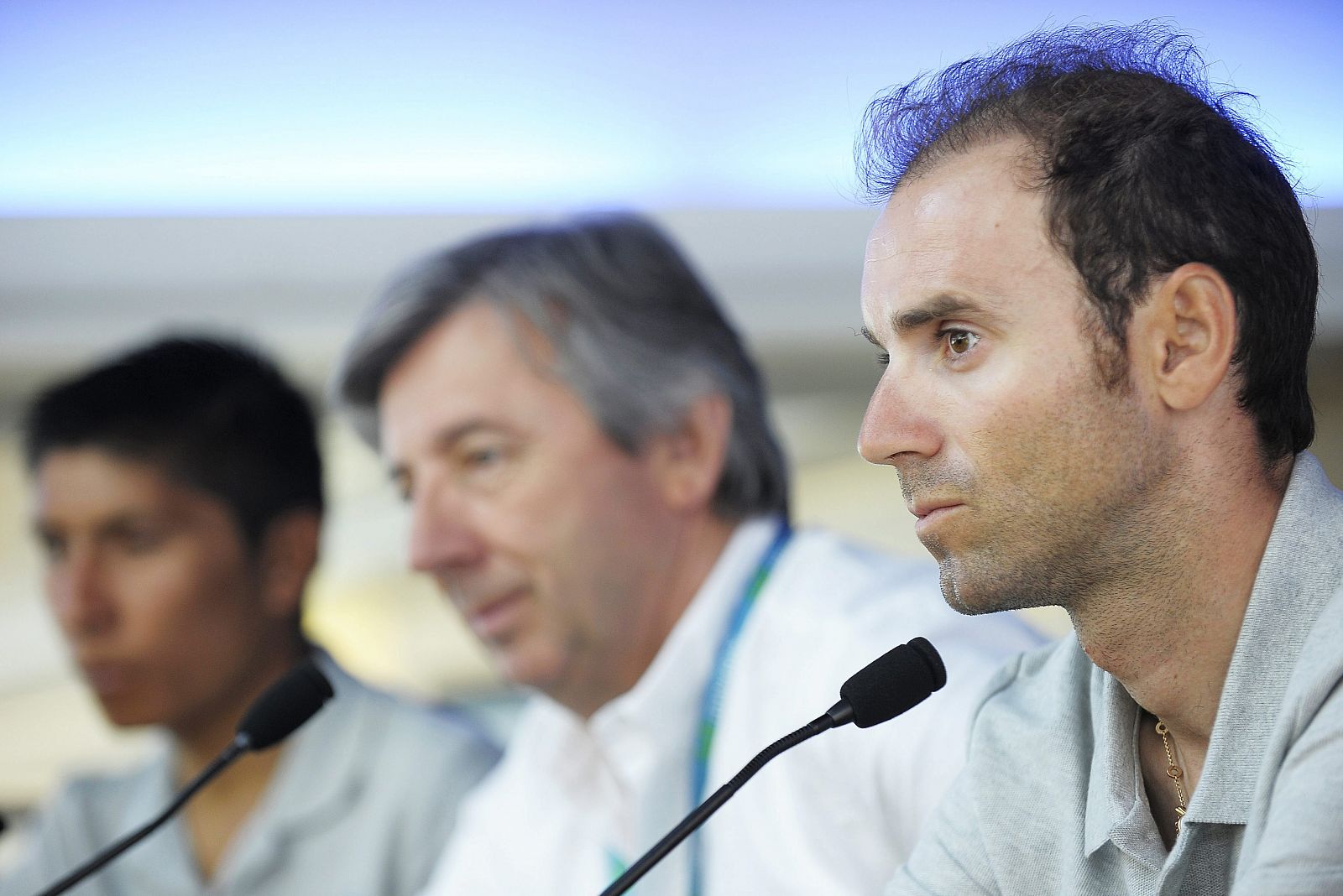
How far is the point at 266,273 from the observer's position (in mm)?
2820

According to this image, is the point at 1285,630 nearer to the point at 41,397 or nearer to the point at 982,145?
the point at 982,145

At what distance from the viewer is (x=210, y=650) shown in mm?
2271

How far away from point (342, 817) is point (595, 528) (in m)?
0.63

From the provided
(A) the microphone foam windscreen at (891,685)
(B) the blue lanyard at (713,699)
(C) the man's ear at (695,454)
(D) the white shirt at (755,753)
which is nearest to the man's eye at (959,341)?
(A) the microphone foam windscreen at (891,685)

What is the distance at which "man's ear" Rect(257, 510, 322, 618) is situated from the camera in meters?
2.33

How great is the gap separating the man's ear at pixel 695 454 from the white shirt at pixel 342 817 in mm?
566

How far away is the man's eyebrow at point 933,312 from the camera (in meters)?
0.93

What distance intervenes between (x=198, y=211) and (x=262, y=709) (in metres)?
1.75

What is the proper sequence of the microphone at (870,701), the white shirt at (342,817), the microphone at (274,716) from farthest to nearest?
the white shirt at (342,817) < the microphone at (274,716) < the microphone at (870,701)

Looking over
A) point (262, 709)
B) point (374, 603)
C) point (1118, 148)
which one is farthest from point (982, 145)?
point (374, 603)

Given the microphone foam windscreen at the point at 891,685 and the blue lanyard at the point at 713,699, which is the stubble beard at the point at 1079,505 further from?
the blue lanyard at the point at 713,699

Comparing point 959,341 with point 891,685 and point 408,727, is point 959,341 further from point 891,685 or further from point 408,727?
point 408,727

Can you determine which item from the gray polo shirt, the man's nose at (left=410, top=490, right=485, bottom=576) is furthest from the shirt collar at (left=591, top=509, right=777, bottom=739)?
the gray polo shirt

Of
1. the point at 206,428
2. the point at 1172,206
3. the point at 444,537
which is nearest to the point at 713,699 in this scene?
the point at 444,537
